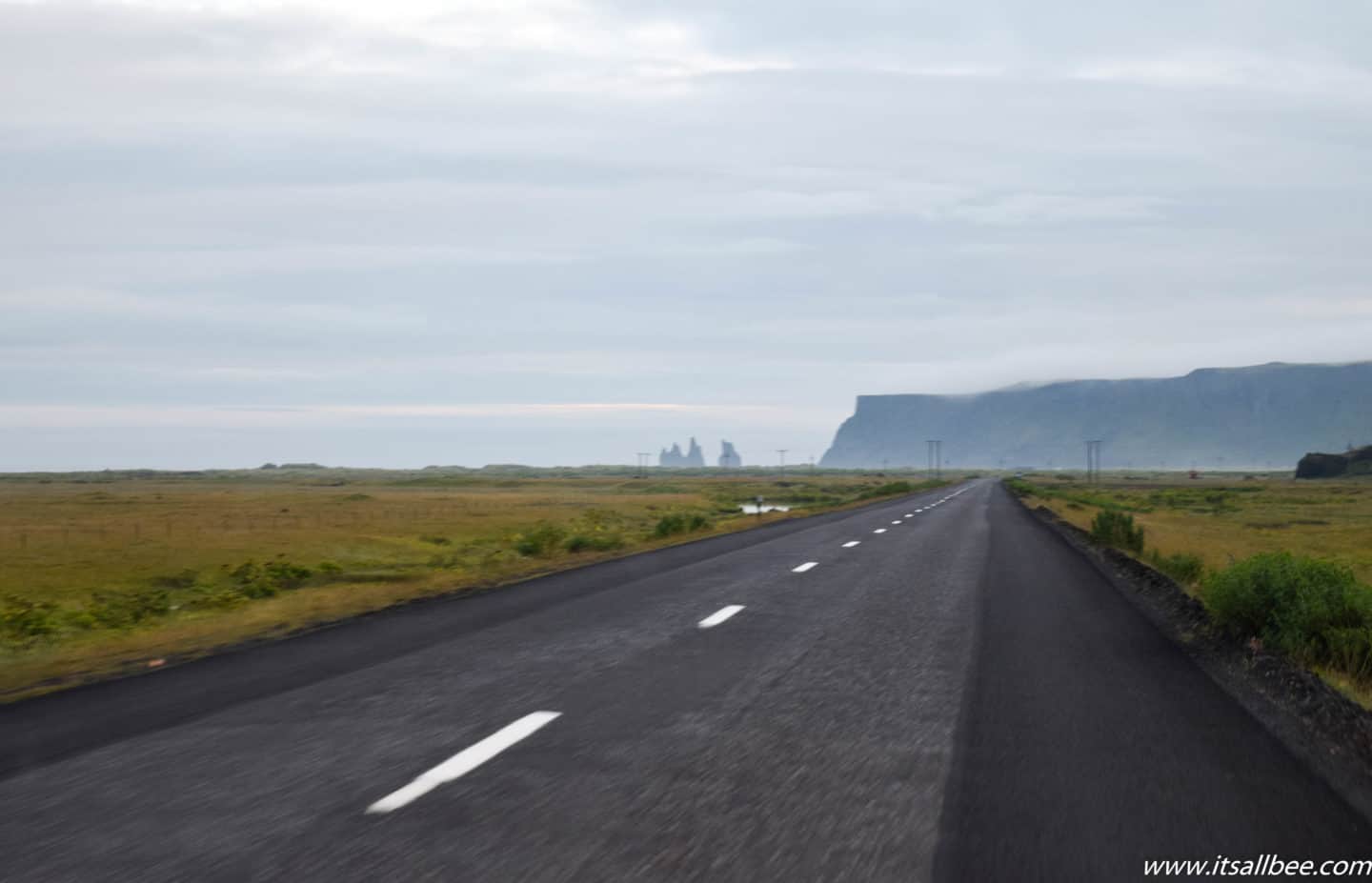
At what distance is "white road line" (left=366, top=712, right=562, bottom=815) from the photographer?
540 centimetres

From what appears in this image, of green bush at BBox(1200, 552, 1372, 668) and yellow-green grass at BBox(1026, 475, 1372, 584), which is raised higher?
green bush at BBox(1200, 552, 1372, 668)

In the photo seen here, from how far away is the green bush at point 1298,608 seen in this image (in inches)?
409

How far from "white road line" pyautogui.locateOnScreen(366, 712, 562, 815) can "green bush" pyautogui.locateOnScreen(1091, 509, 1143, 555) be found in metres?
21.6

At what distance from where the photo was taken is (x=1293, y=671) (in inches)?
359

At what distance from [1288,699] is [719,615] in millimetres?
5810

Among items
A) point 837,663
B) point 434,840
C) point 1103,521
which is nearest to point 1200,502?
point 1103,521

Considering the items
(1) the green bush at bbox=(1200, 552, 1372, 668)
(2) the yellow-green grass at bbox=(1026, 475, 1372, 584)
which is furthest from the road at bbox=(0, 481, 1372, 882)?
(2) the yellow-green grass at bbox=(1026, 475, 1372, 584)

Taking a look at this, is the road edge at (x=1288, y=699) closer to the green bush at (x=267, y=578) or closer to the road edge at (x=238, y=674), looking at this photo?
the road edge at (x=238, y=674)

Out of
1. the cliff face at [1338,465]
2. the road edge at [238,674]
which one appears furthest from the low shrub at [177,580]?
the cliff face at [1338,465]

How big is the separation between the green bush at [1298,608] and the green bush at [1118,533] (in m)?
13.9

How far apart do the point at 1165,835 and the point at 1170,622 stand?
28.3 ft

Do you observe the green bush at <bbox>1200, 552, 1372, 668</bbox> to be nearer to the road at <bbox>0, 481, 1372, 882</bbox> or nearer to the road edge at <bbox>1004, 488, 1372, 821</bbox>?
the road edge at <bbox>1004, 488, 1372, 821</bbox>

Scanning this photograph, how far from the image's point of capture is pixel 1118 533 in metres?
29.7

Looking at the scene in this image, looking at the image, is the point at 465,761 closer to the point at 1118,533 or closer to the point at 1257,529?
the point at 1118,533
